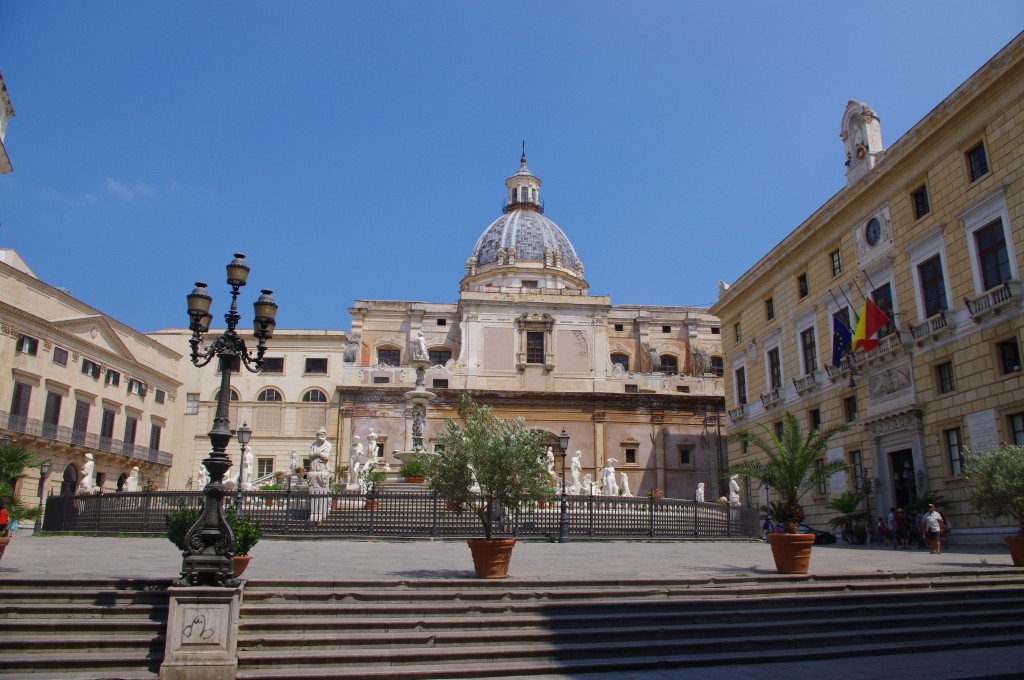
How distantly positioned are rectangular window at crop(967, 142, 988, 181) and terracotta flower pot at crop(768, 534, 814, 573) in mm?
14508

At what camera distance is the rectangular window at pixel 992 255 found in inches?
802

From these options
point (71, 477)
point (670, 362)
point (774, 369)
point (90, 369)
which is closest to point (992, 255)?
point (774, 369)

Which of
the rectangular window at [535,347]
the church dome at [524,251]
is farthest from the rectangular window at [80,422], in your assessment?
the church dome at [524,251]

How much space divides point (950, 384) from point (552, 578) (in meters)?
16.2

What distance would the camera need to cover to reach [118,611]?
344 inches

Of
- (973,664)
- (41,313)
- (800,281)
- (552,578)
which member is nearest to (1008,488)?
(973,664)

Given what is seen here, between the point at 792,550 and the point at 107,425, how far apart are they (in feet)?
125

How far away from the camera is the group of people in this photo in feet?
61.5

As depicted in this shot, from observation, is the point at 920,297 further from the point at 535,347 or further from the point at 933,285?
the point at 535,347

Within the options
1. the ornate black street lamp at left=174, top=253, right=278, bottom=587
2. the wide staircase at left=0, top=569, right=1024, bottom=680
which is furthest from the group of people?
the ornate black street lamp at left=174, top=253, right=278, bottom=587

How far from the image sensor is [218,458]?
898cm

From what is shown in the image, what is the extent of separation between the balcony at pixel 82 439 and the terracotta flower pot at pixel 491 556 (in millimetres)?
30259

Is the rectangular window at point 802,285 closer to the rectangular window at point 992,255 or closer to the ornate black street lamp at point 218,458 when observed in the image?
the rectangular window at point 992,255

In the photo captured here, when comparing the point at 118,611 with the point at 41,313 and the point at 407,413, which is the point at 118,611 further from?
the point at 407,413
